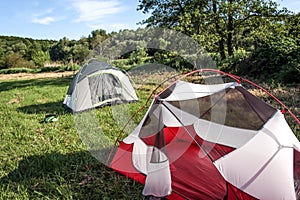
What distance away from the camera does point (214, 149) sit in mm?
2273

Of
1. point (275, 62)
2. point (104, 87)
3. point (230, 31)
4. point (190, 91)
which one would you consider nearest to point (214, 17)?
point (230, 31)

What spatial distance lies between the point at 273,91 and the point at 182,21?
13.6 feet

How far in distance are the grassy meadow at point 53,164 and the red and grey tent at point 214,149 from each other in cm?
25

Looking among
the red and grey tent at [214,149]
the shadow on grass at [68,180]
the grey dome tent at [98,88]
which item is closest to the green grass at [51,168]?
the shadow on grass at [68,180]

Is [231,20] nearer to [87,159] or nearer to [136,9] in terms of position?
[136,9]

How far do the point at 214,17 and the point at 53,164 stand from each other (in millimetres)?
8149

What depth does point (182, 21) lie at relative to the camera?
8.62 meters

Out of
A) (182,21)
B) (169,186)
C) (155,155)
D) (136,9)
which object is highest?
(136,9)

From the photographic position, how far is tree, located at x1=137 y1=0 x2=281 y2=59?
891cm

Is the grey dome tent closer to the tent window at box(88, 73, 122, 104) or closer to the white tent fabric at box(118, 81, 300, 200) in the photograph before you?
the tent window at box(88, 73, 122, 104)

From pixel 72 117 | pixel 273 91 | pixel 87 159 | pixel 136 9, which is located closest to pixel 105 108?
pixel 72 117

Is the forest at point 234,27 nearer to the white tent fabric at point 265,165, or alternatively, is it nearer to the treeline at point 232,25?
the treeline at point 232,25

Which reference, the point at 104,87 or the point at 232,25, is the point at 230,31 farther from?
the point at 104,87

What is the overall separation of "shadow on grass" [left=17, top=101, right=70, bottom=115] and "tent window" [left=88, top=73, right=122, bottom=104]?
2.21 feet
